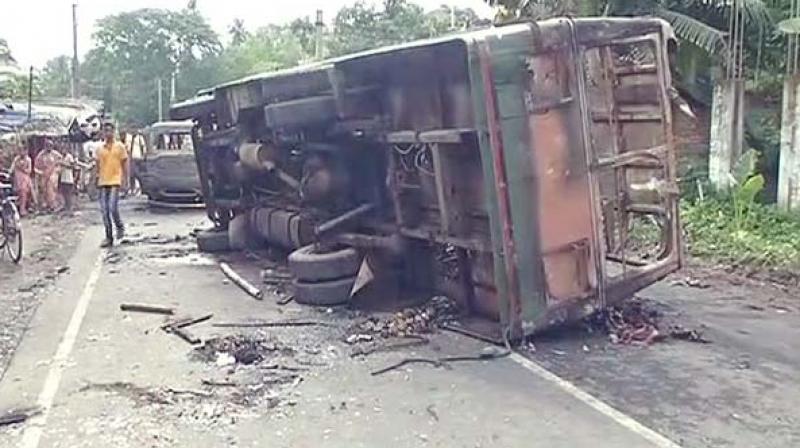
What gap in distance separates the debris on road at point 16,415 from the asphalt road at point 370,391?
0.27ft

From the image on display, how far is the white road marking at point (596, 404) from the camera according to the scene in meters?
5.74

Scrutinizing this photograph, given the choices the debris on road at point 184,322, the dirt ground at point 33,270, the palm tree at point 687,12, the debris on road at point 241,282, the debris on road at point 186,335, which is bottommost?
the debris on road at point 186,335

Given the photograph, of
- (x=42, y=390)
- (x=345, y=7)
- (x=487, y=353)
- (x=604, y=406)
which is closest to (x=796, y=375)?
(x=604, y=406)

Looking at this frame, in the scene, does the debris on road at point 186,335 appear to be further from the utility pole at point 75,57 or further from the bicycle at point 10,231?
the utility pole at point 75,57

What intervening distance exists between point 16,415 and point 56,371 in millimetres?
1179

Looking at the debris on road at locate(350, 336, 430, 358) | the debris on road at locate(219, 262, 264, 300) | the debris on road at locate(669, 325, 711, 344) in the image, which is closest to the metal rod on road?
the debris on road at locate(219, 262, 264, 300)

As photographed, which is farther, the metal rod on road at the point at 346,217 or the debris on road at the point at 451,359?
the metal rod on road at the point at 346,217

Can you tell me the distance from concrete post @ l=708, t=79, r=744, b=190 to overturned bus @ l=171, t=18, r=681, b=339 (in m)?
4.96

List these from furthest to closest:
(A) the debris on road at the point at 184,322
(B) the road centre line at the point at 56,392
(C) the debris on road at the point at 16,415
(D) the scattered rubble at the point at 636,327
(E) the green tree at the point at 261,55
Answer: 1. (E) the green tree at the point at 261,55
2. (A) the debris on road at the point at 184,322
3. (D) the scattered rubble at the point at 636,327
4. (C) the debris on road at the point at 16,415
5. (B) the road centre line at the point at 56,392

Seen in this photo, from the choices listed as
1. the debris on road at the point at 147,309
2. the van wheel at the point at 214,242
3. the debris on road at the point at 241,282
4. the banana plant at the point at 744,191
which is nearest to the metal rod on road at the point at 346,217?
the debris on road at the point at 241,282

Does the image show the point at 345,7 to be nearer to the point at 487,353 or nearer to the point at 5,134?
the point at 5,134

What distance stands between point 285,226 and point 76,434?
6.95 m

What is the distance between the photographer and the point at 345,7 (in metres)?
37.4

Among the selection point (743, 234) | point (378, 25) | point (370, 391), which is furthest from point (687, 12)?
point (378, 25)
